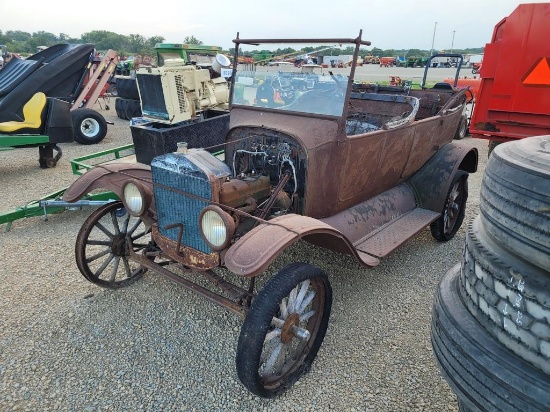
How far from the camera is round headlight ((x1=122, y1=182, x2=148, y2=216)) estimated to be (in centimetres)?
270

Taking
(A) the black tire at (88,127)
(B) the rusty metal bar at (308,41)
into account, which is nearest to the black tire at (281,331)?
(B) the rusty metal bar at (308,41)

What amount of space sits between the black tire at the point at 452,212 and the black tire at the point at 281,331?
2.14 metres

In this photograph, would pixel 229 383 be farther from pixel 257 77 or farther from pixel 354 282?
pixel 257 77

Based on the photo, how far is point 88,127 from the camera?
8.25m

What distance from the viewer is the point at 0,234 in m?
4.13

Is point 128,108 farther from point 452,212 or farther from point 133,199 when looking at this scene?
point 452,212

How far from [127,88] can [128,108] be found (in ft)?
1.75

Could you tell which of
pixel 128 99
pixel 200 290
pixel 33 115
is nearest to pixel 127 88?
pixel 128 99

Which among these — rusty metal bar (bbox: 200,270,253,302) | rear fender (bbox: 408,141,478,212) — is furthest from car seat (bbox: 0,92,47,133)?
rear fender (bbox: 408,141,478,212)

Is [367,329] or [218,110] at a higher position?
[218,110]

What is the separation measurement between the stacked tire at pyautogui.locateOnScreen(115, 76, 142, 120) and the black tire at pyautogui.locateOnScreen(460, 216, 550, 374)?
Result: 1027 cm

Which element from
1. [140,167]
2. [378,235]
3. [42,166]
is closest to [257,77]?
[140,167]

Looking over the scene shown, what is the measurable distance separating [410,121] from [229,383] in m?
2.76

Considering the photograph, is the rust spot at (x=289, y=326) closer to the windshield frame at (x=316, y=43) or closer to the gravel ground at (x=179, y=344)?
the gravel ground at (x=179, y=344)
